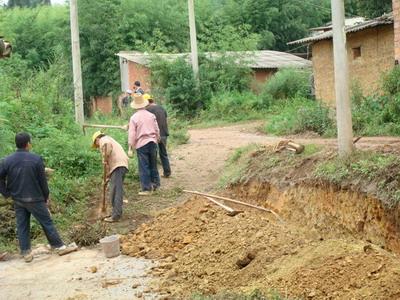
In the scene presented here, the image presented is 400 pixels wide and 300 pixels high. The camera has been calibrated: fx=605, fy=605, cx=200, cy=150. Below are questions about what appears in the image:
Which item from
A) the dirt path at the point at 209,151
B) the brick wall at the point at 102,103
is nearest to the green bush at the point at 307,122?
the dirt path at the point at 209,151

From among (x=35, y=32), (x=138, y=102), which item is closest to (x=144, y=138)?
(x=138, y=102)

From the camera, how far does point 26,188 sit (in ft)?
27.3

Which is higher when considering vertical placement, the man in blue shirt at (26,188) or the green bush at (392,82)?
the green bush at (392,82)

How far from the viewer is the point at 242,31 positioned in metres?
32.7

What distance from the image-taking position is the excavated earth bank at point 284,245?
5.70 metres

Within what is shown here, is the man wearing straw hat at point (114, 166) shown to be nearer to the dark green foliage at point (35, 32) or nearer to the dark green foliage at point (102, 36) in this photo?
the dark green foliage at point (102, 36)

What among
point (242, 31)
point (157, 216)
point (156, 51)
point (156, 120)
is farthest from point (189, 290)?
point (242, 31)

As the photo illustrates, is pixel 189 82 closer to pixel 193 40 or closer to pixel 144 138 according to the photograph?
pixel 193 40

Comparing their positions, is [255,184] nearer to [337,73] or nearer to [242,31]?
[337,73]

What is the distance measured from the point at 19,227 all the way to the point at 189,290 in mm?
3192

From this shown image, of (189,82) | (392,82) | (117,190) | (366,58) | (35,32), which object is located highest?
(35,32)

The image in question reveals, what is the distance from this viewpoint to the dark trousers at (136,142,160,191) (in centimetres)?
1119

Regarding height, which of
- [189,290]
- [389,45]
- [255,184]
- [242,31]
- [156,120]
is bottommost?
[189,290]

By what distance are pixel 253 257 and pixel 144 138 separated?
4674 mm
